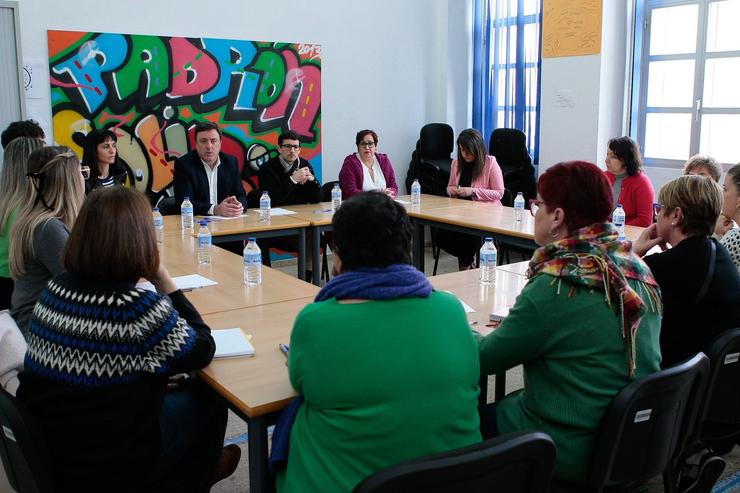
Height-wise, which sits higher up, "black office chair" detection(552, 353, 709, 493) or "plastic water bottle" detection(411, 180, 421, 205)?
"plastic water bottle" detection(411, 180, 421, 205)

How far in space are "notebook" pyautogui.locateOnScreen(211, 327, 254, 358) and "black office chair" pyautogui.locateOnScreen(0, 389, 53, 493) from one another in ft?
1.87

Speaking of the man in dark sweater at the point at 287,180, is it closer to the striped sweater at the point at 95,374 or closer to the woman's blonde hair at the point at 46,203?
the woman's blonde hair at the point at 46,203

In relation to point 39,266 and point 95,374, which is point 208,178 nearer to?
point 39,266

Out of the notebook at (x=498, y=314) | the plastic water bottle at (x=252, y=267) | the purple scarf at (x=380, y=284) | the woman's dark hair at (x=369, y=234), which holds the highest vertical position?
the woman's dark hair at (x=369, y=234)

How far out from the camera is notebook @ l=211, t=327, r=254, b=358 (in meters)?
2.15

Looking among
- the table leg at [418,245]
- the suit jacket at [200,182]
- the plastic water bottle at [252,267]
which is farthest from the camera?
the table leg at [418,245]

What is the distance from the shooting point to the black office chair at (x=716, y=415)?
2025mm

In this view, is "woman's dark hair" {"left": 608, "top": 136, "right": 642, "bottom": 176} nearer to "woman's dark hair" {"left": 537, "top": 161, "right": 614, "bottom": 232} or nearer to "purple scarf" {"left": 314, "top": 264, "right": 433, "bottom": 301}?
"woman's dark hair" {"left": 537, "top": 161, "right": 614, "bottom": 232}

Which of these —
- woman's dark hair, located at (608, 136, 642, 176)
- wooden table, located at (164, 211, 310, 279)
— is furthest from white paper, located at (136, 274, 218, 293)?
woman's dark hair, located at (608, 136, 642, 176)

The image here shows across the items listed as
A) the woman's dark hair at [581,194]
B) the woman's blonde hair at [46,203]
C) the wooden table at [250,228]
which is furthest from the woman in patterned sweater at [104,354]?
the wooden table at [250,228]

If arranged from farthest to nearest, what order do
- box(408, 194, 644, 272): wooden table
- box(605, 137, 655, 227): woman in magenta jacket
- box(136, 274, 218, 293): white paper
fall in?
box(605, 137, 655, 227): woman in magenta jacket
box(408, 194, 644, 272): wooden table
box(136, 274, 218, 293): white paper

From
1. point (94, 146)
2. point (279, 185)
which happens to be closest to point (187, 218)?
point (94, 146)

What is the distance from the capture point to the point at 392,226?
1.59 meters

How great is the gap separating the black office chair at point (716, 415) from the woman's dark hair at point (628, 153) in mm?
2497
